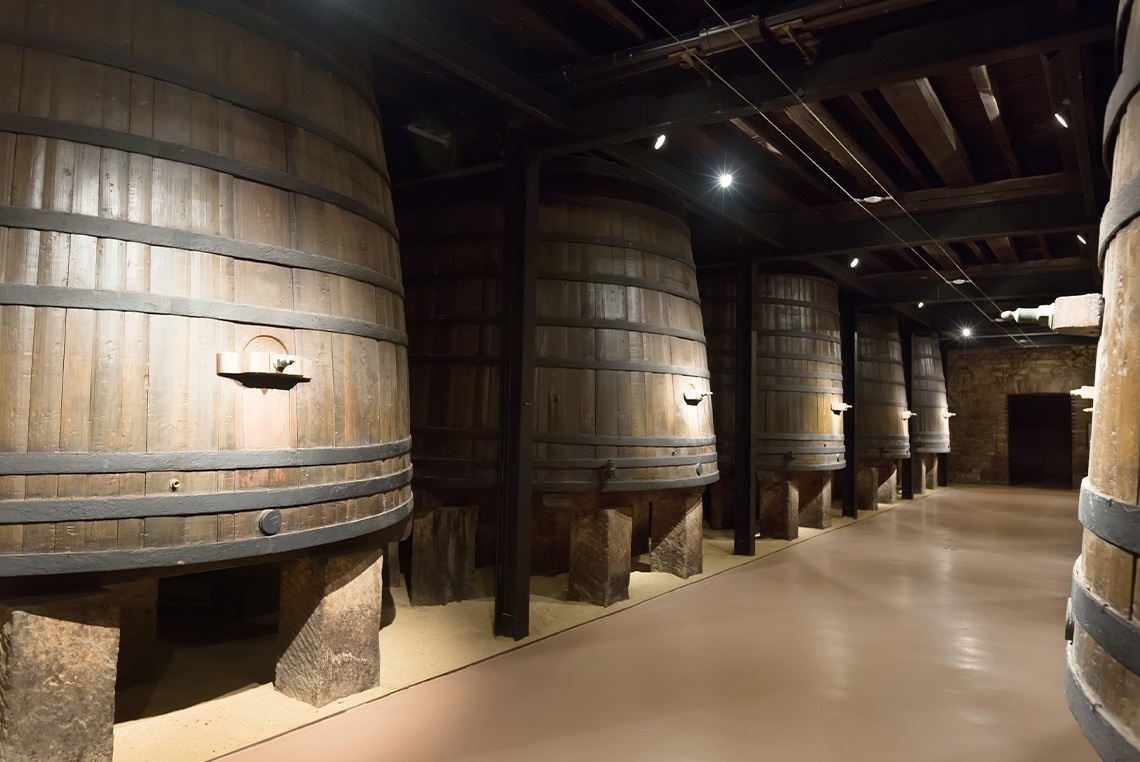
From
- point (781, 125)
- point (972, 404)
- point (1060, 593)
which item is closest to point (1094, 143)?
point (781, 125)

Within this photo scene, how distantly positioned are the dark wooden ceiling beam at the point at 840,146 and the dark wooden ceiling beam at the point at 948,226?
0.70 meters

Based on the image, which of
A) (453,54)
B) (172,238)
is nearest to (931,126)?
(453,54)

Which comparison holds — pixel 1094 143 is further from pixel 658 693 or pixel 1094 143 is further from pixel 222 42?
pixel 222 42

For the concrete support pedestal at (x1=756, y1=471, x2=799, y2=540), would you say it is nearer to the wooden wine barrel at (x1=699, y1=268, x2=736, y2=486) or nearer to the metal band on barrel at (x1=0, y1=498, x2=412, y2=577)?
the wooden wine barrel at (x1=699, y1=268, x2=736, y2=486)

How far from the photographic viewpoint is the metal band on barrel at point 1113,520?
1.39m

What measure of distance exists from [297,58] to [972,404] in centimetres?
1890

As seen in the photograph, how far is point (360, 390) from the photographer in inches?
126

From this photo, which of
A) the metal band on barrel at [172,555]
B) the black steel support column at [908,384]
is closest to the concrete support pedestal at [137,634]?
the metal band on barrel at [172,555]

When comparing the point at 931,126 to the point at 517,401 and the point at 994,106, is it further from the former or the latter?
the point at 517,401

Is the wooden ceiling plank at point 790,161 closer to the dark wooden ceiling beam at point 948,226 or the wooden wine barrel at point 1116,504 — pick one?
the dark wooden ceiling beam at point 948,226

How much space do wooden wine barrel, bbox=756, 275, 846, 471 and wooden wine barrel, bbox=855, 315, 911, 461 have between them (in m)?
2.55

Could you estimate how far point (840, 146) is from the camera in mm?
5691

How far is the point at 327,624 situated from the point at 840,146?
5048 millimetres

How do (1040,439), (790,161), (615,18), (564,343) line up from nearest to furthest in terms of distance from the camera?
(615,18)
(564,343)
(790,161)
(1040,439)
